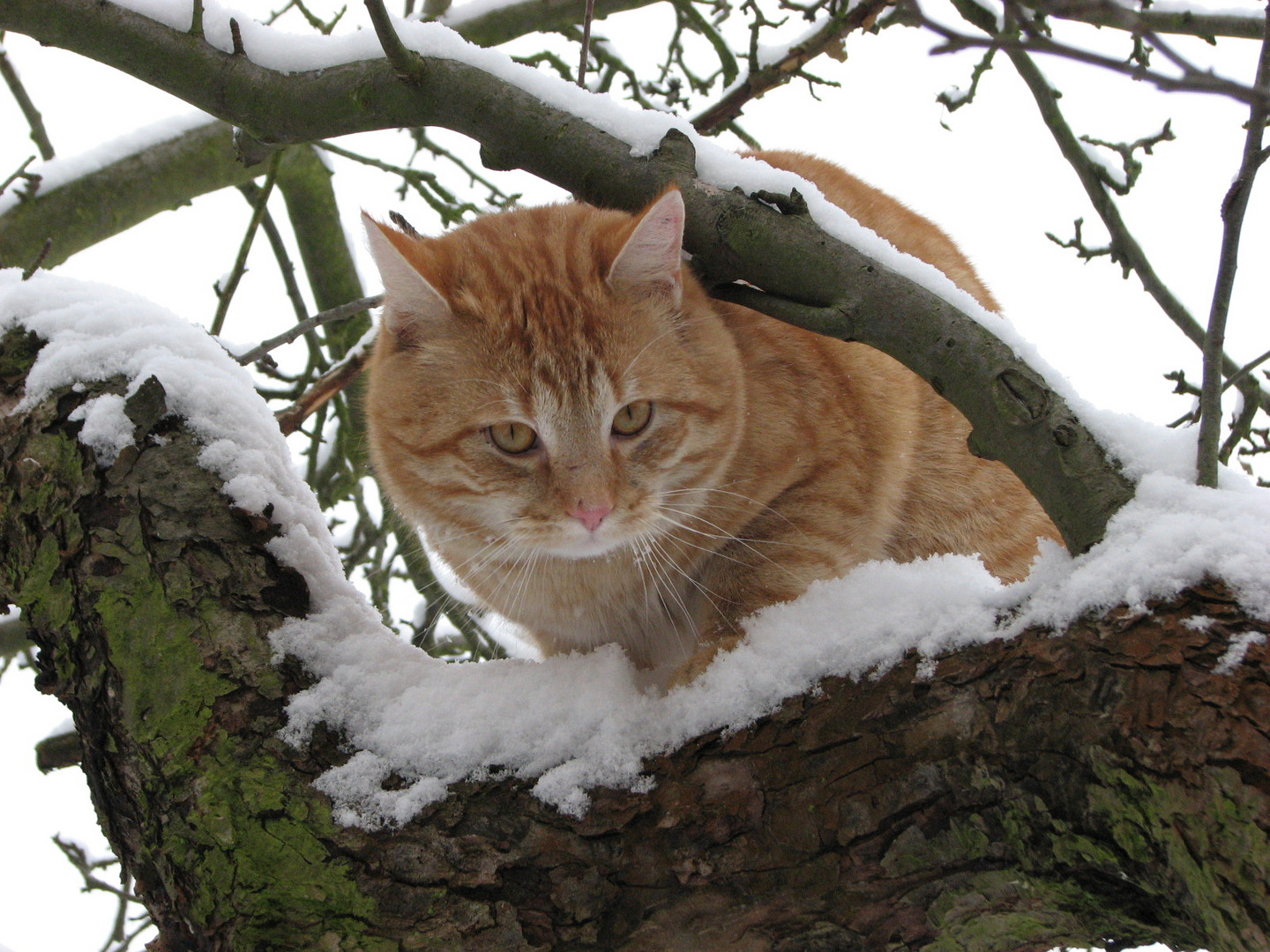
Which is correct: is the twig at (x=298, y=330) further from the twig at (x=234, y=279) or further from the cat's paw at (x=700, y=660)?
the cat's paw at (x=700, y=660)

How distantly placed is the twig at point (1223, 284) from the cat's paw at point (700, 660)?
0.87 m

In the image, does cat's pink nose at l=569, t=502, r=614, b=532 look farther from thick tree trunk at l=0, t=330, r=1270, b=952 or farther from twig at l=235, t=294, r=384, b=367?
twig at l=235, t=294, r=384, b=367

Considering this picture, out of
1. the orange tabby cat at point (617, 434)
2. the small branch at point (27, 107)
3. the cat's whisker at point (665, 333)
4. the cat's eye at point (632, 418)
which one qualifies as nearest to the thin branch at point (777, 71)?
the orange tabby cat at point (617, 434)

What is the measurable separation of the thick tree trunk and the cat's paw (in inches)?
16.2

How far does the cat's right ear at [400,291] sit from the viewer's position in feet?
6.47

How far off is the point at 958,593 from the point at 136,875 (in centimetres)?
138

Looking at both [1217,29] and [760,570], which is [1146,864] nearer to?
[760,570]

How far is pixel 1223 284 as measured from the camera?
4.02 ft

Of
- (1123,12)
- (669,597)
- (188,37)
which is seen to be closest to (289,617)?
(669,597)

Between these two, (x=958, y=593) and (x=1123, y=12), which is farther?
(x=958, y=593)

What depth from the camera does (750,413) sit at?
7.46ft

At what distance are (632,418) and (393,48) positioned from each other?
35.2 inches

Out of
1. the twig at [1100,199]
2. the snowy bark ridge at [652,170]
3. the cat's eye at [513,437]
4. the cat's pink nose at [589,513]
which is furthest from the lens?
the twig at [1100,199]

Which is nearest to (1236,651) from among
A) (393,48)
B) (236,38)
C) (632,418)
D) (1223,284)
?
(1223,284)
